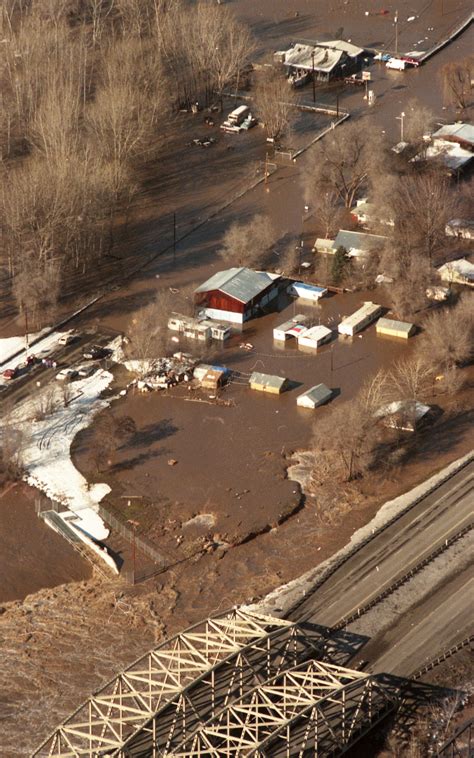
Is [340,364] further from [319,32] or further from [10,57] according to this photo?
[319,32]

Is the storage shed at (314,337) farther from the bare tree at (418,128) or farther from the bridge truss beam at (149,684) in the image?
the bare tree at (418,128)

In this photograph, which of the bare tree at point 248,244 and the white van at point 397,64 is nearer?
the bare tree at point 248,244

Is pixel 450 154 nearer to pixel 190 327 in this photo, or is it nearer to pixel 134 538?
pixel 190 327

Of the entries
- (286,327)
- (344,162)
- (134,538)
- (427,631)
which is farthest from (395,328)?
(427,631)

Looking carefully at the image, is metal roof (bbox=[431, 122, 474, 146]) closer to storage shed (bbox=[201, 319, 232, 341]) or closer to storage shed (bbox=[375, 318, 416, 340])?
storage shed (bbox=[375, 318, 416, 340])

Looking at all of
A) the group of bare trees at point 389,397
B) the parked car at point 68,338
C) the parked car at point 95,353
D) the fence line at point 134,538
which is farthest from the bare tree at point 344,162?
the fence line at point 134,538

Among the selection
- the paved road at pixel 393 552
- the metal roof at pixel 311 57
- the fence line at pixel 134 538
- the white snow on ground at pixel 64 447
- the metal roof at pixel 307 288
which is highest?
the metal roof at pixel 311 57
